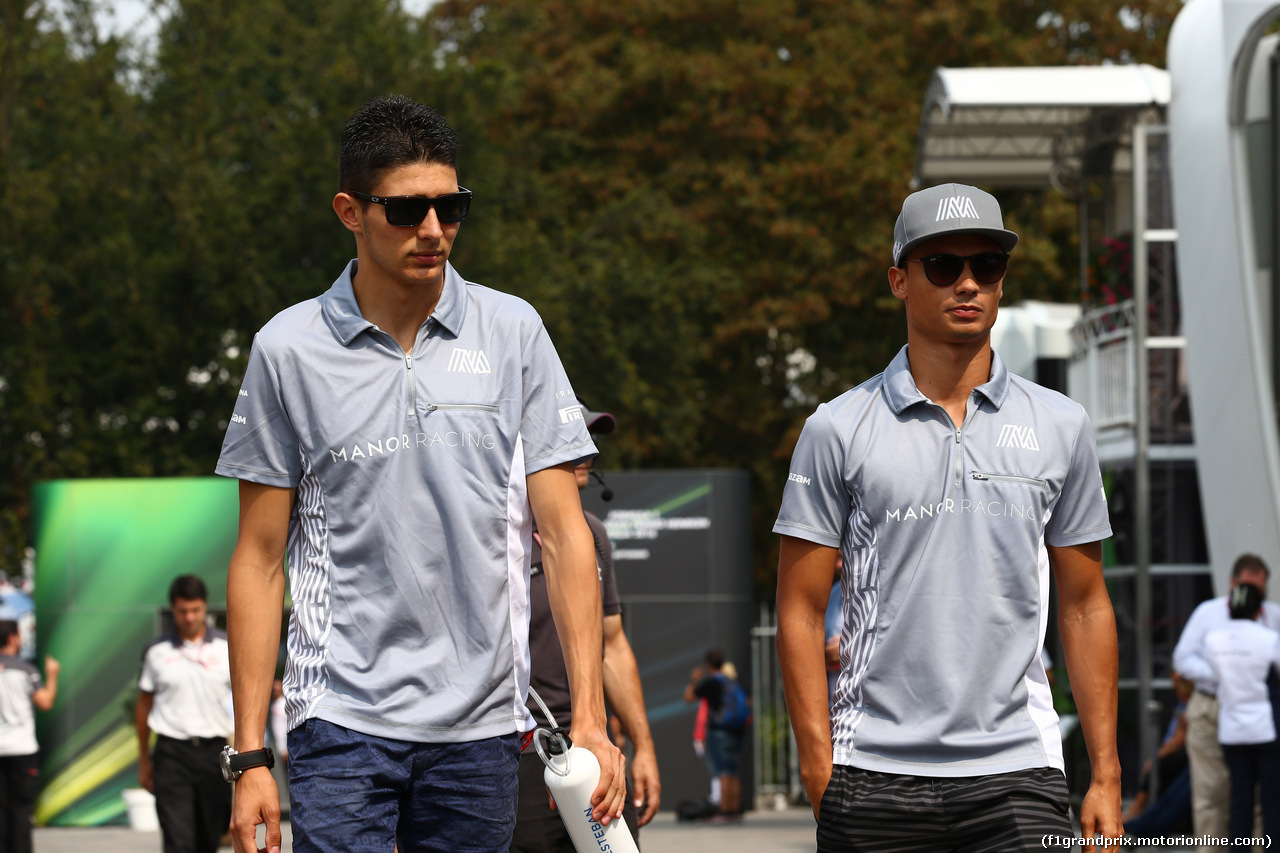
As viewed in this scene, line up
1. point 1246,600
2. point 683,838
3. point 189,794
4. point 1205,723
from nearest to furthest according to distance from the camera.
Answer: point 189,794, point 1246,600, point 1205,723, point 683,838

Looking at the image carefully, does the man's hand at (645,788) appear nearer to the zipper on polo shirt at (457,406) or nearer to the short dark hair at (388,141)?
the zipper on polo shirt at (457,406)

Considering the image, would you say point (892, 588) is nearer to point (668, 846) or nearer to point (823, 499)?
point (823, 499)

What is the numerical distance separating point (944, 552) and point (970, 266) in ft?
2.08

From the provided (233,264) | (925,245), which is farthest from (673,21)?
(925,245)

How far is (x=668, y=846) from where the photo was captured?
15.5 m

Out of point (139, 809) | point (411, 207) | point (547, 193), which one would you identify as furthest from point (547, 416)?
point (547, 193)

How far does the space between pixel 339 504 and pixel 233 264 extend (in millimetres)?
23756

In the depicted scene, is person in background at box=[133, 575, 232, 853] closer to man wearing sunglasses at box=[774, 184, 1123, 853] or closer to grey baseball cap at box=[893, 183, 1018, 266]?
man wearing sunglasses at box=[774, 184, 1123, 853]

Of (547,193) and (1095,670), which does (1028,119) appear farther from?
(1095,670)

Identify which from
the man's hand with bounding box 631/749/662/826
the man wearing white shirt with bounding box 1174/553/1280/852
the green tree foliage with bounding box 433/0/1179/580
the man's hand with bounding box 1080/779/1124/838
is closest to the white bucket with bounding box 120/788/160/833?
the man wearing white shirt with bounding box 1174/553/1280/852

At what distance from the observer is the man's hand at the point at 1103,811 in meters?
3.86


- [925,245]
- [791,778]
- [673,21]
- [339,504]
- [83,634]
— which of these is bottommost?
[791,778]

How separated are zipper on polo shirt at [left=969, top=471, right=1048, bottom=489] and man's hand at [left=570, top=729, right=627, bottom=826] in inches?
39.9

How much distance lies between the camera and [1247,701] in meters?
11.0
